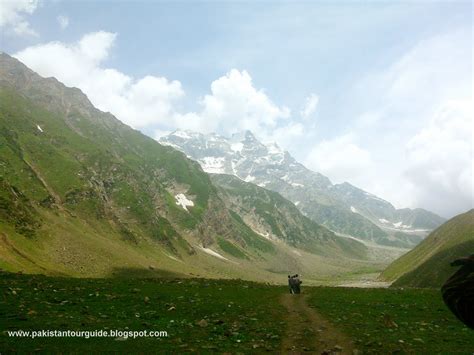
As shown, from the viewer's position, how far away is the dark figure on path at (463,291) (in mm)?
9969

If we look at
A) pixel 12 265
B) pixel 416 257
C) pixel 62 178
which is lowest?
pixel 416 257

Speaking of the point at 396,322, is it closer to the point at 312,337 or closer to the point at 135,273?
the point at 312,337

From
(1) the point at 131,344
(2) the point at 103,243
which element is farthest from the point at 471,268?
(2) the point at 103,243

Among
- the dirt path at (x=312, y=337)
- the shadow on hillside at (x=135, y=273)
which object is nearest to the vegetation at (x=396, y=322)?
the dirt path at (x=312, y=337)

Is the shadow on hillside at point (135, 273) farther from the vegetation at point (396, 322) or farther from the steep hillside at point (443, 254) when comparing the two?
the vegetation at point (396, 322)

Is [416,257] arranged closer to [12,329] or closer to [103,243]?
[103,243]

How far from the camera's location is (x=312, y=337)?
2150 cm

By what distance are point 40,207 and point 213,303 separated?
127 meters

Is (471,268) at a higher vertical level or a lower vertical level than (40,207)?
lower

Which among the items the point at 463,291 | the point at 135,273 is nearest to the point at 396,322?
the point at 463,291

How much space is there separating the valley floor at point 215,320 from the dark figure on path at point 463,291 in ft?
31.3

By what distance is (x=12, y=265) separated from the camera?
69625 mm

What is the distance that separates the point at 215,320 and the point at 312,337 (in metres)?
6.41

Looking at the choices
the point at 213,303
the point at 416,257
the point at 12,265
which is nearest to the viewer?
the point at 213,303
